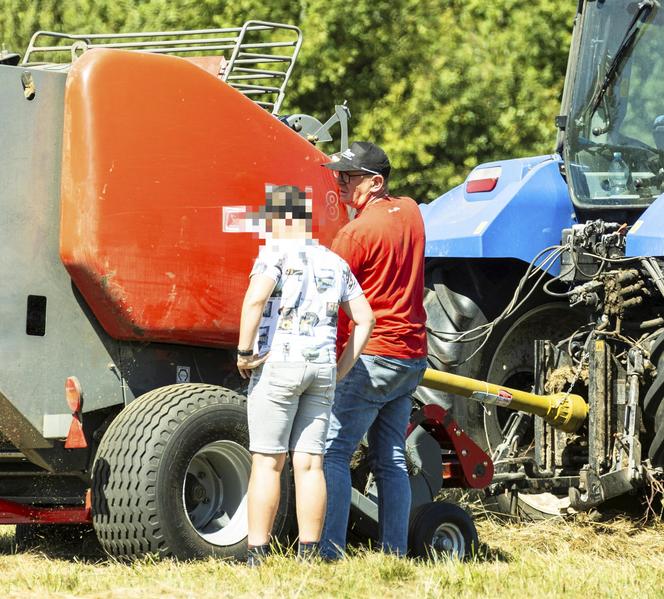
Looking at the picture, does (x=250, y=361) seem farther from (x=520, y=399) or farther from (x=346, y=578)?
(x=520, y=399)

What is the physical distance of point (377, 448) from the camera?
17.4 feet

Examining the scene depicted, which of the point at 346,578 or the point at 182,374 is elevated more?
the point at 182,374

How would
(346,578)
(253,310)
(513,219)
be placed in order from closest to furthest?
1. (346,578)
2. (253,310)
3. (513,219)

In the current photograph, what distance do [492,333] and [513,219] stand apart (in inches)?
23.5

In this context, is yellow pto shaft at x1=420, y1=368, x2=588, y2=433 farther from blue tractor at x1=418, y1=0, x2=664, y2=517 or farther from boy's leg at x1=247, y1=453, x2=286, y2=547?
boy's leg at x1=247, y1=453, x2=286, y2=547

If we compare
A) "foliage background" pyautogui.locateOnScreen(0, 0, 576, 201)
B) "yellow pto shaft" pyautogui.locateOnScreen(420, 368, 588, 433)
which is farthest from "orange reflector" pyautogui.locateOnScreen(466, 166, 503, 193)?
"foliage background" pyautogui.locateOnScreen(0, 0, 576, 201)

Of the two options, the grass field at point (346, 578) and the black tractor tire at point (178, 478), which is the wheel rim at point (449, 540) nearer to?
the grass field at point (346, 578)

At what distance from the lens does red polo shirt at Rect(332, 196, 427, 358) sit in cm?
518

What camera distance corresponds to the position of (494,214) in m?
6.60

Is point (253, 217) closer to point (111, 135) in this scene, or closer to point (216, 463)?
point (111, 135)

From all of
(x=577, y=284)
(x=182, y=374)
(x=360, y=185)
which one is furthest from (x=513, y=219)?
(x=182, y=374)

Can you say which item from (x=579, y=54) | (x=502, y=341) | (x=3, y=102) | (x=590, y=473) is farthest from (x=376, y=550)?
(x=579, y=54)

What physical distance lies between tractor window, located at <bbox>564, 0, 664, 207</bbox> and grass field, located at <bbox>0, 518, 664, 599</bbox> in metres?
1.93

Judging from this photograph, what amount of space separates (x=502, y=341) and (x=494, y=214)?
2.20 feet
